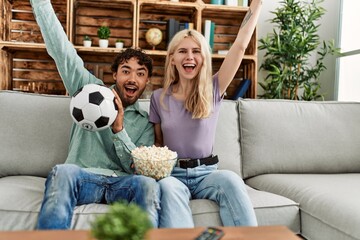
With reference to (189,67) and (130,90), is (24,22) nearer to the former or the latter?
(130,90)

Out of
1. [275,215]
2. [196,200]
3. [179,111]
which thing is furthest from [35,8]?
[275,215]

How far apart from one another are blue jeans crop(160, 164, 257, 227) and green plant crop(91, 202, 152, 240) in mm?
666

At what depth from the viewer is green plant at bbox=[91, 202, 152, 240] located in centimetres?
65

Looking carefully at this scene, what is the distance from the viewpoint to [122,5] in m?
3.53

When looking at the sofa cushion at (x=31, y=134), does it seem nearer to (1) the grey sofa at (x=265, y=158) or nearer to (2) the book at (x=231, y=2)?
(1) the grey sofa at (x=265, y=158)

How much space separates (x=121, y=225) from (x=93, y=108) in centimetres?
90

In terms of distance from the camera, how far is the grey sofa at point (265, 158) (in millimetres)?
1451

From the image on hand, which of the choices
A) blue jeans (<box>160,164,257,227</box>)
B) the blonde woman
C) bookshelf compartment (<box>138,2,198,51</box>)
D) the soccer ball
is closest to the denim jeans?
blue jeans (<box>160,164,257,227</box>)

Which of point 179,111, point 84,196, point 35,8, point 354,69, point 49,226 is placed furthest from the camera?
point 354,69

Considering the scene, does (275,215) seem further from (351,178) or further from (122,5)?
(122,5)

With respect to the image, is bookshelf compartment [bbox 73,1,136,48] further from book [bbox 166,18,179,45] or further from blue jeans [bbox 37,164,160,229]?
blue jeans [bbox 37,164,160,229]

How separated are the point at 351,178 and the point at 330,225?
1.96ft

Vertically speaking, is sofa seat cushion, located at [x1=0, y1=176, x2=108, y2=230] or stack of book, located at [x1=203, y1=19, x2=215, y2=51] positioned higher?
stack of book, located at [x1=203, y1=19, x2=215, y2=51]

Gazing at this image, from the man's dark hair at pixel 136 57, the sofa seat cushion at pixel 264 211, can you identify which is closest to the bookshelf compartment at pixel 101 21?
the man's dark hair at pixel 136 57
